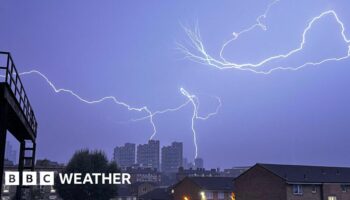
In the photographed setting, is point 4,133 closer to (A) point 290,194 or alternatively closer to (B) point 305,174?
(A) point 290,194

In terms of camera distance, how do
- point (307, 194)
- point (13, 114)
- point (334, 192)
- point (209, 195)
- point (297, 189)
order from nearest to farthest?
point (13, 114), point (297, 189), point (307, 194), point (334, 192), point (209, 195)

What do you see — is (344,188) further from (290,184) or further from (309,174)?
(290,184)

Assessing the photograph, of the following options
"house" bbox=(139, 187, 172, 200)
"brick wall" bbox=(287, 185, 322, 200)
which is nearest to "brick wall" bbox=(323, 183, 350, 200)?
"brick wall" bbox=(287, 185, 322, 200)

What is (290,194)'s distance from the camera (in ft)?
174

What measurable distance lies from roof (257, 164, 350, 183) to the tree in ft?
79.2

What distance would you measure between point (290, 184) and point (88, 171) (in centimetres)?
3097

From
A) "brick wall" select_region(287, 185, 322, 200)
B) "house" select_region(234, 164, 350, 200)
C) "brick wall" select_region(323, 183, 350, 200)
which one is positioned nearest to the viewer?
"brick wall" select_region(287, 185, 322, 200)

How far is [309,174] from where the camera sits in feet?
190

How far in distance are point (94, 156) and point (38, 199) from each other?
52.1ft

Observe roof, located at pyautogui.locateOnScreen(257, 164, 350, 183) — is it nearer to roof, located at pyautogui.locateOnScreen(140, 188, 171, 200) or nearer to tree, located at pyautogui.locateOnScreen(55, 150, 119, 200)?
tree, located at pyautogui.locateOnScreen(55, 150, 119, 200)

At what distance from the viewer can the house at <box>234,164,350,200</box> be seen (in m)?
53.6

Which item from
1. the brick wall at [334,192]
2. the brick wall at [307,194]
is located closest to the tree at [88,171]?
the brick wall at [307,194]

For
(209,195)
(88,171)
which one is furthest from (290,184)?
(88,171)

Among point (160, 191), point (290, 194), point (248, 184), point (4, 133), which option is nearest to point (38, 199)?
point (160, 191)
